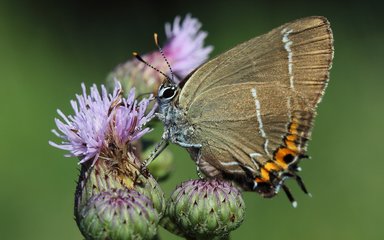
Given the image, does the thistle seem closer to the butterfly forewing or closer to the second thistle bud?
the second thistle bud

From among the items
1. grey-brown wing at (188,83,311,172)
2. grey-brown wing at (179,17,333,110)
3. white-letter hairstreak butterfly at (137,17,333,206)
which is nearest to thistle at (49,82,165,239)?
white-letter hairstreak butterfly at (137,17,333,206)

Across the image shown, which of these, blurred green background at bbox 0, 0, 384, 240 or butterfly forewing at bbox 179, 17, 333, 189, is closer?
butterfly forewing at bbox 179, 17, 333, 189

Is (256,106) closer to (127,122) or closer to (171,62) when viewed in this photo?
(127,122)

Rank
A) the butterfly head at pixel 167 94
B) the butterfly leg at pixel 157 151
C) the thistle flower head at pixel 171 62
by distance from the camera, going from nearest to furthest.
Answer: the butterfly leg at pixel 157 151 → the butterfly head at pixel 167 94 → the thistle flower head at pixel 171 62

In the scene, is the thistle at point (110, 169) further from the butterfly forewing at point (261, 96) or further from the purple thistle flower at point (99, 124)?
the butterfly forewing at point (261, 96)

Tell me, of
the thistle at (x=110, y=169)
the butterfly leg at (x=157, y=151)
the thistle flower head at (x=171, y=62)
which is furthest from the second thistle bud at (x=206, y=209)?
the thistle flower head at (x=171, y=62)

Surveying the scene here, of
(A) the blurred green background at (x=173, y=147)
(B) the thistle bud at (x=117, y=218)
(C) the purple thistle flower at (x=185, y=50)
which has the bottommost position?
(A) the blurred green background at (x=173, y=147)

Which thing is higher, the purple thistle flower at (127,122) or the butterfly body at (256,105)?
the purple thistle flower at (127,122)
